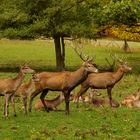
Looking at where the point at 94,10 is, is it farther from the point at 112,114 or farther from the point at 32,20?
the point at 112,114

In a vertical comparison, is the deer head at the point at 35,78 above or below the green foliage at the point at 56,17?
below

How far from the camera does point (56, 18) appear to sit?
34.3 metres

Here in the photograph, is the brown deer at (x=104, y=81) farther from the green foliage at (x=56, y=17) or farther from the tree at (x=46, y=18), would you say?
the tree at (x=46, y=18)

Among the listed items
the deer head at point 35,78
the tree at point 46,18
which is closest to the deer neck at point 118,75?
the deer head at point 35,78

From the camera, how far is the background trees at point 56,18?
33216 millimetres

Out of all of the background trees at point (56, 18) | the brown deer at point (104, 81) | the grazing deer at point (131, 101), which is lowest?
the grazing deer at point (131, 101)

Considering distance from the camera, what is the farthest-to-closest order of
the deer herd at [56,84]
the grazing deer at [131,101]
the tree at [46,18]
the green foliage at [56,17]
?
the tree at [46,18] < the green foliage at [56,17] < the grazing deer at [131,101] < the deer herd at [56,84]

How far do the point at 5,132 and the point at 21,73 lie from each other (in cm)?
308

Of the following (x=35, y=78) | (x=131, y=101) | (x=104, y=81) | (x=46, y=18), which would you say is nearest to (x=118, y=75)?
(x=104, y=81)

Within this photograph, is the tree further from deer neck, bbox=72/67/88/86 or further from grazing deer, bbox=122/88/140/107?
deer neck, bbox=72/67/88/86

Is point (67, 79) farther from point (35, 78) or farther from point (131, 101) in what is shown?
point (131, 101)

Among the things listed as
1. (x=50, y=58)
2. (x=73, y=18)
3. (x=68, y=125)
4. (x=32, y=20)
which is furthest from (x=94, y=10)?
(x=68, y=125)

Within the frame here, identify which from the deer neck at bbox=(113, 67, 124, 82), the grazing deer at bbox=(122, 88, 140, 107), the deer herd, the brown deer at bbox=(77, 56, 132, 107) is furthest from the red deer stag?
the grazing deer at bbox=(122, 88, 140, 107)

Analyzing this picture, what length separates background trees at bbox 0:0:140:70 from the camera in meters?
33.2
